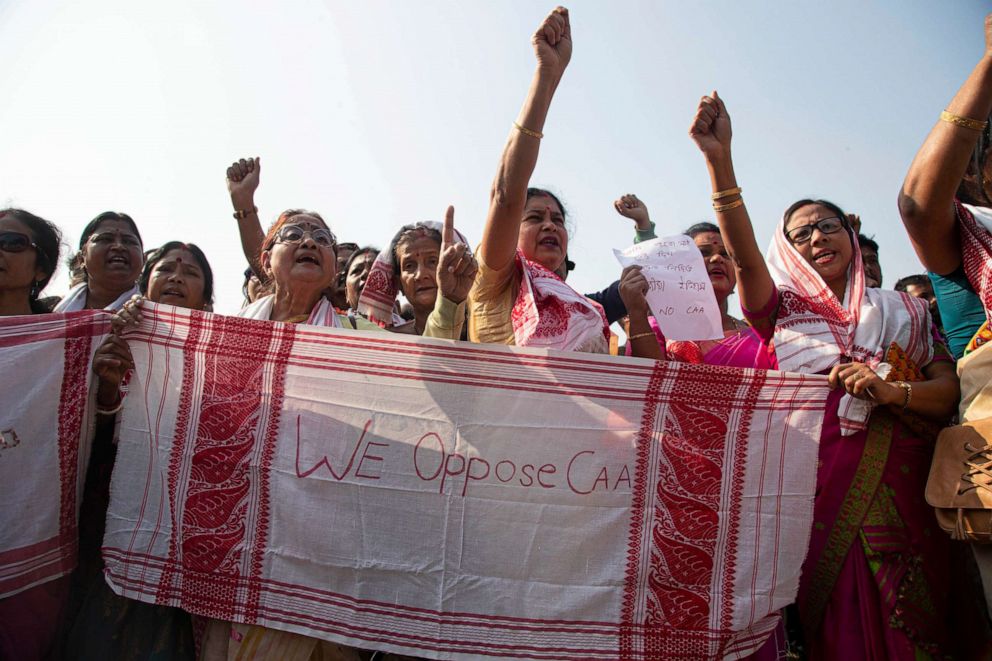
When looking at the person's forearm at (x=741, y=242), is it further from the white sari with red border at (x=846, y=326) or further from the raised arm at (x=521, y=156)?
the raised arm at (x=521, y=156)

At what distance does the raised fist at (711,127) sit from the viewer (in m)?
3.33

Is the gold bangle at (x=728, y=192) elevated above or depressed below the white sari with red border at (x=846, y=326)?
above

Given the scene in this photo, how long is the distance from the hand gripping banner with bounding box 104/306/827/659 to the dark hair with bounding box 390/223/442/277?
Result: 3.03ft

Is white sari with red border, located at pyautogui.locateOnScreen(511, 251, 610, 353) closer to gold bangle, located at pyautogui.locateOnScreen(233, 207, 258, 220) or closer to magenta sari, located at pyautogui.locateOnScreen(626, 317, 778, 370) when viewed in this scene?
magenta sari, located at pyautogui.locateOnScreen(626, 317, 778, 370)

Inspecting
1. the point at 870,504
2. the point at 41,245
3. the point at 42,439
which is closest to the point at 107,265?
the point at 41,245

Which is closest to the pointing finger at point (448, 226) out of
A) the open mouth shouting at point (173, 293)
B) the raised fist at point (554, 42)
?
the raised fist at point (554, 42)

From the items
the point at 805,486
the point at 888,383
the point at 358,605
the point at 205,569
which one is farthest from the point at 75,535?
the point at 888,383

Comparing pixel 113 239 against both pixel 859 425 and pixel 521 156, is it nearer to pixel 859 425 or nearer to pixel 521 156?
pixel 521 156

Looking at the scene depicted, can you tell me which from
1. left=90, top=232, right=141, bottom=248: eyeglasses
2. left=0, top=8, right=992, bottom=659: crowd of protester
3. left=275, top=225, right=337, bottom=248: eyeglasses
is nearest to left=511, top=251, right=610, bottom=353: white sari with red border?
left=0, top=8, right=992, bottom=659: crowd of protester

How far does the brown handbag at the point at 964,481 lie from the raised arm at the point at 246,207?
377 centimetres

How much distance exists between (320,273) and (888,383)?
2.58 metres

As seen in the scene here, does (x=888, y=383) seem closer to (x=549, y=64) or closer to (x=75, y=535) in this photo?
(x=549, y=64)

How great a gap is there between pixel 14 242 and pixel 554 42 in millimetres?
2840

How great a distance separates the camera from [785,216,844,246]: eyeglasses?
11.3ft
